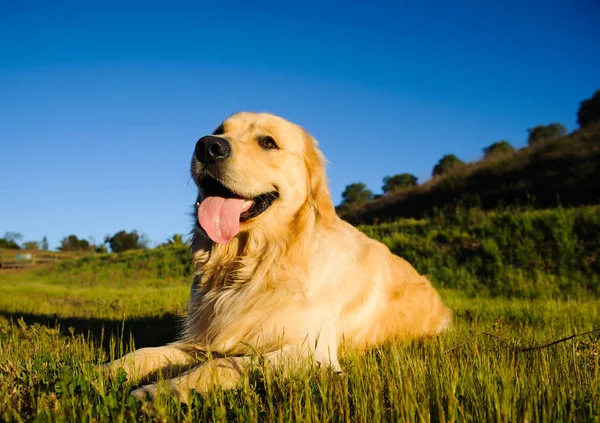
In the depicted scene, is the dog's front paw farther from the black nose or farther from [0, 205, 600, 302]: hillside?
[0, 205, 600, 302]: hillside

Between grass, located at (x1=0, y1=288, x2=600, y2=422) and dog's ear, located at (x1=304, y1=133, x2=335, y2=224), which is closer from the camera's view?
grass, located at (x1=0, y1=288, x2=600, y2=422)

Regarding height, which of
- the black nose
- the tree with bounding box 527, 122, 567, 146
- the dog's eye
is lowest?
the black nose

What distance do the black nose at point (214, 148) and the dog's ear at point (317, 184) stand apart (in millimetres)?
760

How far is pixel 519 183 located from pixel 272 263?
13.9 metres

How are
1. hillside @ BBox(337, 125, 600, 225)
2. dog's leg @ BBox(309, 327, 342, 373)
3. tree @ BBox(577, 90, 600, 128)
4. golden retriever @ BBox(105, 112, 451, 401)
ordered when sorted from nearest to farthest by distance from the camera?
dog's leg @ BBox(309, 327, 342, 373) < golden retriever @ BBox(105, 112, 451, 401) < hillside @ BBox(337, 125, 600, 225) < tree @ BBox(577, 90, 600, 128)

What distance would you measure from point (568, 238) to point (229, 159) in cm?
801

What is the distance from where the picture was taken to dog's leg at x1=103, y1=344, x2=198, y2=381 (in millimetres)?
2365

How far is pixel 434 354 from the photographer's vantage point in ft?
8.48

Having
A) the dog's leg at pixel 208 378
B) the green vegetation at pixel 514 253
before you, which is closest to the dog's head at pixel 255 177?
the dog's leg at pixel 208 378

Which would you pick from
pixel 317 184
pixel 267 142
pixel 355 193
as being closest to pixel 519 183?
pixel 317 184

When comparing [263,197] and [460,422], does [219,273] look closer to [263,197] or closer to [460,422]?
[263,197]

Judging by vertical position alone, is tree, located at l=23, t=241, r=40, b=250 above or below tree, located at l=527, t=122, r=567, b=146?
below

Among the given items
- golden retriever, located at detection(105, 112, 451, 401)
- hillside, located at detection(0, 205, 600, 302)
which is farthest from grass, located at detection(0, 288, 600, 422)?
hillside, located at detection(0, 205, 600, 302)

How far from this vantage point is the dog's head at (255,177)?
9.80ft
